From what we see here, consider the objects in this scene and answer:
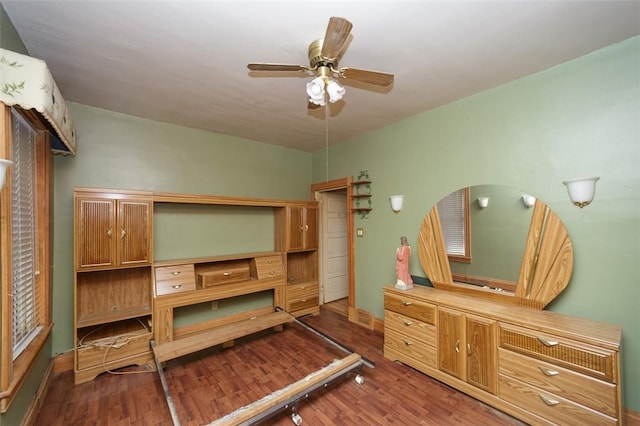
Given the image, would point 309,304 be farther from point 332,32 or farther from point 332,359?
point 332,32

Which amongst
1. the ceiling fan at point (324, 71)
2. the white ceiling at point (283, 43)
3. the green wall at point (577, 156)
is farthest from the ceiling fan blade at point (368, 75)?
the green wall at point (577, 156)

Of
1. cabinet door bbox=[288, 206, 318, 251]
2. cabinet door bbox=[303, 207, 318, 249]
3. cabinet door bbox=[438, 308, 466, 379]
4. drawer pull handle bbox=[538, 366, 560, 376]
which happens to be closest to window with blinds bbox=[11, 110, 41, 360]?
cabinet door bbox=[288, 206, 318, 251]

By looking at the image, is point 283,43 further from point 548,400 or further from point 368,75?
point 548,400

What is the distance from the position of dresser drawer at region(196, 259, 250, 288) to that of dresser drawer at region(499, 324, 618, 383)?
289cm

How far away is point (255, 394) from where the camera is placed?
222 centimetres

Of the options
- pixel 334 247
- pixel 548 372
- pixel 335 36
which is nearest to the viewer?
pixel 335 36

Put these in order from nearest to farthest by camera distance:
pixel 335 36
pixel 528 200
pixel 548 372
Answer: pixel 335 36, pixel 548 372, pixel 528 200

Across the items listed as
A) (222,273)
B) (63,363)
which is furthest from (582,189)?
(63,363)

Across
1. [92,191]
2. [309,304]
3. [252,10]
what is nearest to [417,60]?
[252,10]

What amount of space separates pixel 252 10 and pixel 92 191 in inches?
88.8

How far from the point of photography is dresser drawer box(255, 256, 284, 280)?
3.58m

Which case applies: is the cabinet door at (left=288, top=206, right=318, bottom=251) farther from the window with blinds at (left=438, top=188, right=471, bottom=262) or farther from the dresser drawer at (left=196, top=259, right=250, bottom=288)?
the window with blinds at (left=438, top=188, right=471, bottom=262)

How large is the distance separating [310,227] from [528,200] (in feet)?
8.98

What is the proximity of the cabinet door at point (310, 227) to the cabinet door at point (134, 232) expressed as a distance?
6.77 ft
